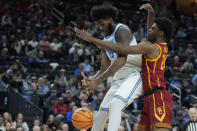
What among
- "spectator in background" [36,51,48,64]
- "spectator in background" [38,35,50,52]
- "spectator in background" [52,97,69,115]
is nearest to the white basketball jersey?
"spectator in background" [52,97,69,115]

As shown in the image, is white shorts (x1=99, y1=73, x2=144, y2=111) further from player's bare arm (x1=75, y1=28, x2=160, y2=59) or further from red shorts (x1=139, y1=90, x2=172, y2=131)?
player's bare arm (x1=75, y1=28, x2=160, y2=59)

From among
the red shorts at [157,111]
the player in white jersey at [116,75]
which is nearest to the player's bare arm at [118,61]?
the player in white jersey at [116,75]

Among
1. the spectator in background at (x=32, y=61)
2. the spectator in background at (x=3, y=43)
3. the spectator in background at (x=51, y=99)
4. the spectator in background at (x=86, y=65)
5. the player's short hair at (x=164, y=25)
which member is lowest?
the spectator in background at (x=51, y=99)

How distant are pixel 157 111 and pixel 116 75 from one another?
0.99 meters

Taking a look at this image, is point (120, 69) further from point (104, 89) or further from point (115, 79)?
point (104, 89)

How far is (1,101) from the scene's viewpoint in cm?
1336

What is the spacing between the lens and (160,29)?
6.49m

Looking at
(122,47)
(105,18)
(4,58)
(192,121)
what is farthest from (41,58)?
(122,47)

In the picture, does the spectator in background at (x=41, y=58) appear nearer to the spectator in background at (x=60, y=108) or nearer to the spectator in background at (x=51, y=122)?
the spectator in background at (x=60, y=108)

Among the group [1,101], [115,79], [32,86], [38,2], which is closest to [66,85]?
[32,86]

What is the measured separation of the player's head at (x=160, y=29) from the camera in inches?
255

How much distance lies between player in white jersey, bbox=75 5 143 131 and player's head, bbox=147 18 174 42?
0.34m

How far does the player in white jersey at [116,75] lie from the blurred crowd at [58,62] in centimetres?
217

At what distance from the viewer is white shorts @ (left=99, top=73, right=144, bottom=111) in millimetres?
6379
